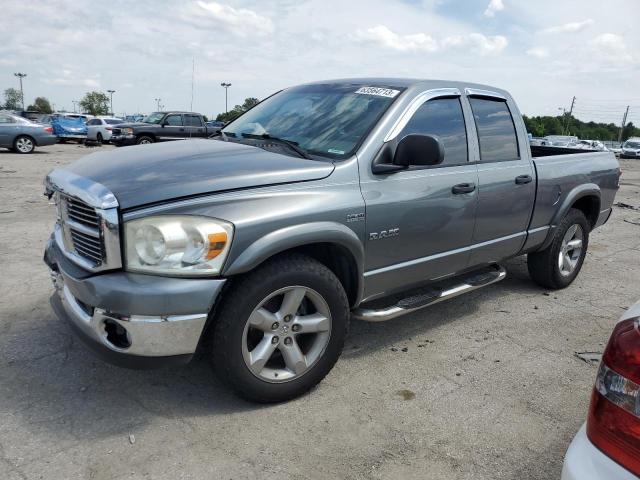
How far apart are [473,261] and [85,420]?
288 cm

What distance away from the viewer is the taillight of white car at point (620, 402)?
4.83ft

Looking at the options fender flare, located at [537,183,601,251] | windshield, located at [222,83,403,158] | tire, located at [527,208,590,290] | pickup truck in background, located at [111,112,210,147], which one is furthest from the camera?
pickup truck in background, located at [111,112,210,147]

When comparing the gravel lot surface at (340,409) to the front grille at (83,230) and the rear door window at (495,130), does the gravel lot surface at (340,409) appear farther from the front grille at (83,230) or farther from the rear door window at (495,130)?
the rear door window at (495,130)

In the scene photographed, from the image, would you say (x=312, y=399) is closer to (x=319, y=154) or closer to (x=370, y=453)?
(x=370, y=453)

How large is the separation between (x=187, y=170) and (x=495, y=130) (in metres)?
2.65

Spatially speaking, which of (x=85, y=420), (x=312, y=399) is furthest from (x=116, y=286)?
(x=312, y=399)

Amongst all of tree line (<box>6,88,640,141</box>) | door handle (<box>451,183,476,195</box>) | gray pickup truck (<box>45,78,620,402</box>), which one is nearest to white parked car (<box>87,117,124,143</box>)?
gray pickup truck (<box>45,78,620,402</box>)

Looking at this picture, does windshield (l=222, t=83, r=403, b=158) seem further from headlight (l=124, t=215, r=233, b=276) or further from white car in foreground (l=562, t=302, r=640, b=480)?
white car in foreground (l=562, t=302, r=640, b=480)

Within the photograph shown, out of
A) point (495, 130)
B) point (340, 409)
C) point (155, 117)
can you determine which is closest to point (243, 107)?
point (495, 130)

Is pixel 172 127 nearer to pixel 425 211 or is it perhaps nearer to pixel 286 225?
pixel 425 211

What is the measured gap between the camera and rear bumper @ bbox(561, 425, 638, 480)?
4.79ft

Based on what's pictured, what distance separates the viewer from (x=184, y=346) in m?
2.55

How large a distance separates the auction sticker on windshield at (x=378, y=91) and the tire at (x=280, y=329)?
1.35 meters

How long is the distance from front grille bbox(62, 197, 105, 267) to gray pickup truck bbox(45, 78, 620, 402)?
1cm
